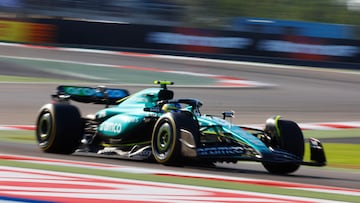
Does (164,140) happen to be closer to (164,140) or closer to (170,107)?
(164,140)

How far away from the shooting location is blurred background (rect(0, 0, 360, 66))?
96.2 feet

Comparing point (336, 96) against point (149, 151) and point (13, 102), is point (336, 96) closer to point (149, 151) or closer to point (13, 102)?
point (13, 102)

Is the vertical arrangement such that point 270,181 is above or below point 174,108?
below

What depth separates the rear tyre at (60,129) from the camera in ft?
31.7

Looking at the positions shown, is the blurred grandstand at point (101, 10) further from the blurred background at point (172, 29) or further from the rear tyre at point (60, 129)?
the rear tyre at point (60, 129)

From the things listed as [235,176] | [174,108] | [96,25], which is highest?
[96,25]

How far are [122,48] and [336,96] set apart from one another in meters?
9.52

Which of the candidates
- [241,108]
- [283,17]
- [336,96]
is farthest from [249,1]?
[241,108]

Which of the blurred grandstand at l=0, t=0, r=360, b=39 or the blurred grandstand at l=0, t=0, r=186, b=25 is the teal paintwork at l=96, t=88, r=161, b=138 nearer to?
the blurred grandstand at l=0, t=0, r=360, b=39

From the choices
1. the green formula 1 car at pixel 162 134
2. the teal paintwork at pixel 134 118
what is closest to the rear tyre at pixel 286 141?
the green formula 1 car at pixel 162 134

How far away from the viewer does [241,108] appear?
Answer: 18.4 meters

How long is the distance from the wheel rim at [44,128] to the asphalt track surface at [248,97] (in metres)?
0.16

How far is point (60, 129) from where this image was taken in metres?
9.65

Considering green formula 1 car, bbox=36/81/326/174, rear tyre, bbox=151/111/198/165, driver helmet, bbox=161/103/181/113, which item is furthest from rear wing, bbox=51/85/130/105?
rear tyre, bbox=151/111/198/165
